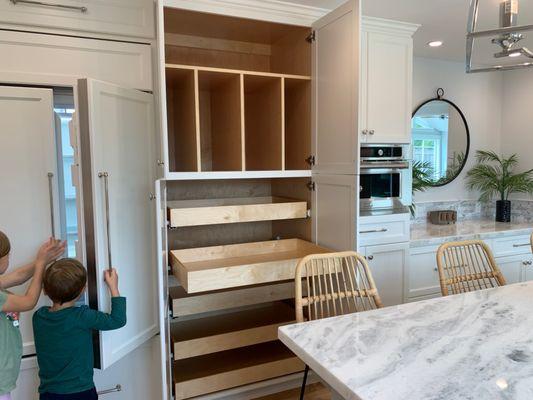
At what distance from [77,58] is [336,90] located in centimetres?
134

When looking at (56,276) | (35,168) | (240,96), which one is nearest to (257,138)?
(240,96)

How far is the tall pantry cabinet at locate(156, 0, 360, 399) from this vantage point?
2102 millimetres

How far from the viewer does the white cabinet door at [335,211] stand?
6.95 ft

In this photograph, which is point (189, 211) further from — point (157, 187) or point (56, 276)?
point (56, 276)

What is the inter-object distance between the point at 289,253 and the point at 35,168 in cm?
149

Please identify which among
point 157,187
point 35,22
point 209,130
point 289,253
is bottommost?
point 289,253

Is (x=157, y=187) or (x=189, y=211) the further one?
(x=189, y=211)

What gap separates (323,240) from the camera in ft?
7.93

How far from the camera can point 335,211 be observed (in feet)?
7.45

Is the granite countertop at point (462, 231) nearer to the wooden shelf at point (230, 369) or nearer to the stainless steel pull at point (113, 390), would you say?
the wooden shelf at point (230, 369)

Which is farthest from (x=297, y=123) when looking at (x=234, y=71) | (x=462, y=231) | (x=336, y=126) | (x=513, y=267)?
(x=513, y=267)

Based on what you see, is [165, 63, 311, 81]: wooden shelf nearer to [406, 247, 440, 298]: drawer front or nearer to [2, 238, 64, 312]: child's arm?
[2, 238, 64, 312]: child's arm

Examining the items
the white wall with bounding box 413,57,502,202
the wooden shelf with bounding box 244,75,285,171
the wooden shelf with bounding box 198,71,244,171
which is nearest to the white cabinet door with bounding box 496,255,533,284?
the white wall with bounding box 413,57,502,202

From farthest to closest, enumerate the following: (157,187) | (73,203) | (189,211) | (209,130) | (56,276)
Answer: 1. (209,130)
2. (189,211)
3. (73,203)
4. (157,187)
5. (56,276)
